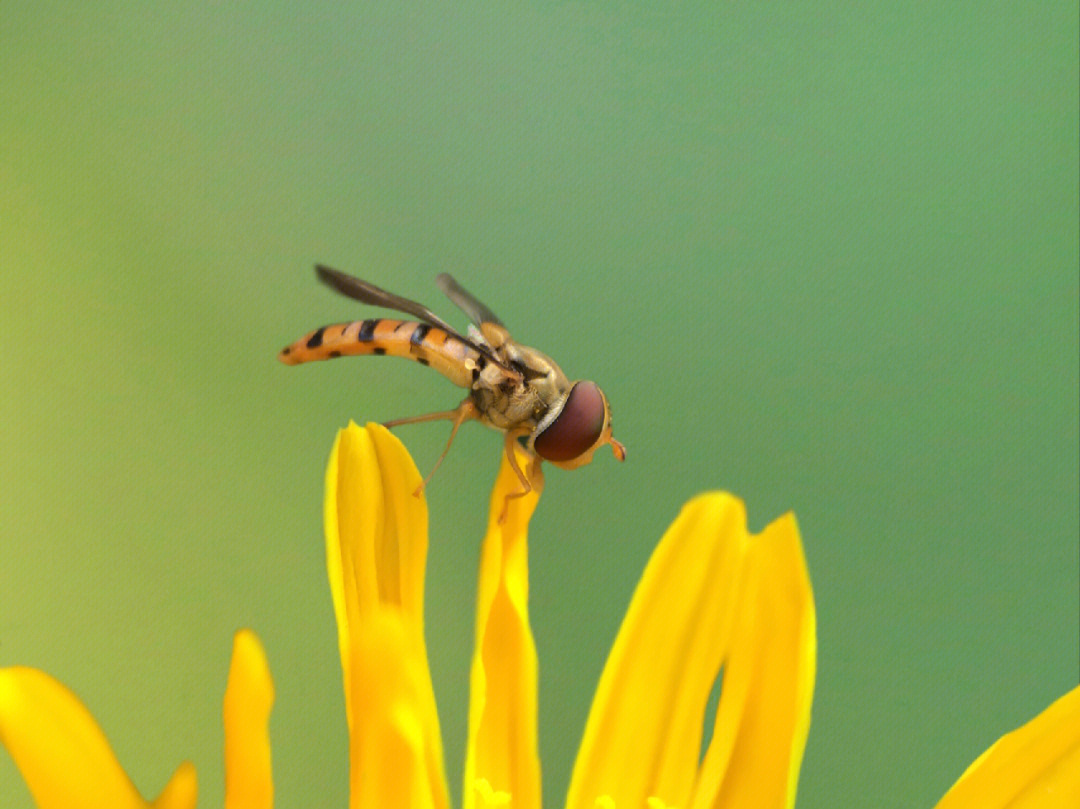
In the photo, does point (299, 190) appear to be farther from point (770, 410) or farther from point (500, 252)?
point (770, 410)

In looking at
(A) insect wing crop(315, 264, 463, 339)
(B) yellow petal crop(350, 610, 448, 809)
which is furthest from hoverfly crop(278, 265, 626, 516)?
(B) yellow petal crop(350, 610, 448, 809)

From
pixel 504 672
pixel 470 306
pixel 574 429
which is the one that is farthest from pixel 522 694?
pixel 470 306

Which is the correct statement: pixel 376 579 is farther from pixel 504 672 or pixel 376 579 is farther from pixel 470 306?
pixel 470 306

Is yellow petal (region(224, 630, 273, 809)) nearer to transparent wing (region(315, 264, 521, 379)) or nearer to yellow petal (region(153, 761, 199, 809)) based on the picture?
yellow petal (region(153, 761, 199, 809))

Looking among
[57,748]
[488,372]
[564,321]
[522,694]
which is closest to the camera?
[57,748]

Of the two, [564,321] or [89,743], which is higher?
[564,321]

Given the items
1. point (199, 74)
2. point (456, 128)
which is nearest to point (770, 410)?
point (456, 128)
